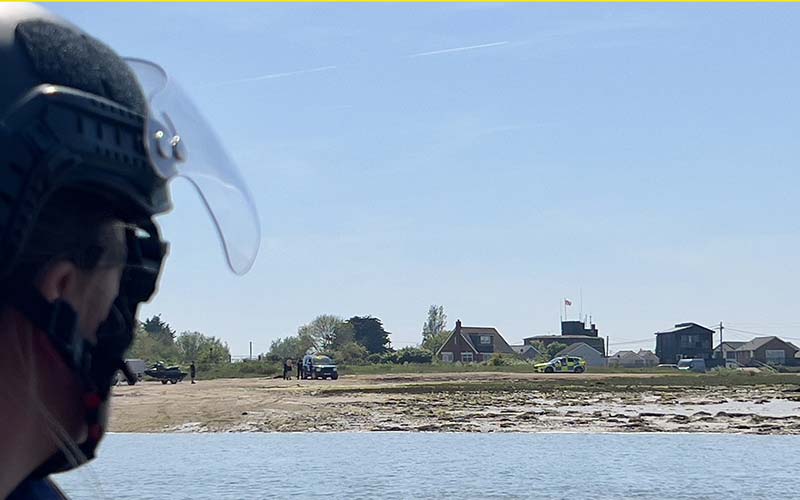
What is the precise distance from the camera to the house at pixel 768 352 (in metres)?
98.4

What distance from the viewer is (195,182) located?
1031mm

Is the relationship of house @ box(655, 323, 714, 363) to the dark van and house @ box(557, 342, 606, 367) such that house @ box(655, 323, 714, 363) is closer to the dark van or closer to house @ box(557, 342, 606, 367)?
house @ box(557, 342, 606, 367)

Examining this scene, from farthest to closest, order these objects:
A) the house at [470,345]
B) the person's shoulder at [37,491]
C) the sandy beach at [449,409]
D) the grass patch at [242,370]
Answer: the house at [470,345]
the grass patch at [242,370]
the sandy beach at [449,409]
the person's shoulder at [37,491]

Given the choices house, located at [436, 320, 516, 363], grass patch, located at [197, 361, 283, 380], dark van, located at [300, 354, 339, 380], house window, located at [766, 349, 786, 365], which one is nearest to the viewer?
grass patch, located at [197, 361, 283, 380]

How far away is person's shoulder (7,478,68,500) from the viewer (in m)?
1.00

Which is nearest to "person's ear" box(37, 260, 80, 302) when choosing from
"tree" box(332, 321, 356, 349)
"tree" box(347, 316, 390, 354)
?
"tree" box(332, 321, 356, 349)

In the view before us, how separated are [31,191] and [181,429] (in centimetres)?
2078

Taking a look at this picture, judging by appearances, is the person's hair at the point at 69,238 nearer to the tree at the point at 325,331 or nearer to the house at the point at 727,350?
→ the tree at the point at 325,331

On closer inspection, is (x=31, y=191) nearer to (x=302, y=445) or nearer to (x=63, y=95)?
(x=63, y=95)

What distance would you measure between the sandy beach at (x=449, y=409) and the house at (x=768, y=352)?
223 ft

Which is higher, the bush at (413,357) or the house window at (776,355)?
the house window at (776,355)

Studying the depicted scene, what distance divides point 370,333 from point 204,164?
81.8 m

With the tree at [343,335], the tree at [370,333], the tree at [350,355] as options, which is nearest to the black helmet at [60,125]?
the tree at [350,355]

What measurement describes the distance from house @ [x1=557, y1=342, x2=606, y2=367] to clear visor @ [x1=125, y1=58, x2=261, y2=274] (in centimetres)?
9023
